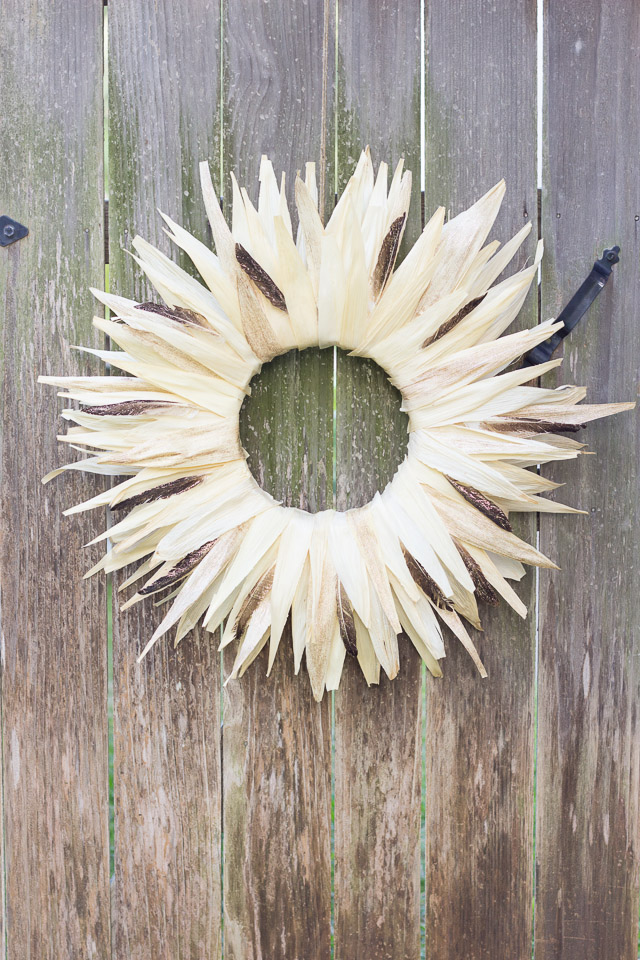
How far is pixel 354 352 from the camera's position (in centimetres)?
81

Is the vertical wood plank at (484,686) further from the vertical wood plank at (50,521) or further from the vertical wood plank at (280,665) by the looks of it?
the vertical wood plank at (50,521)

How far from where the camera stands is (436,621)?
838mm

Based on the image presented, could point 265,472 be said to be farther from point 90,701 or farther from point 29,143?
point 29,143

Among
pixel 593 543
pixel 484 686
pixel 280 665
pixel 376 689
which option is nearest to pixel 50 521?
pixel 280 665

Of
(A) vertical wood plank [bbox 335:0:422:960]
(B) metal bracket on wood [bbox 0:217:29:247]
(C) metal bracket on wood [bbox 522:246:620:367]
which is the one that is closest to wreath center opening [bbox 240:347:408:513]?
(A) vertical wood plank [bbox 335:0:422:960]

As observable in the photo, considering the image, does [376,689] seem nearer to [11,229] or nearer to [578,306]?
[578,306]

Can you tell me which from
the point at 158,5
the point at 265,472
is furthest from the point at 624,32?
the point at 265,472

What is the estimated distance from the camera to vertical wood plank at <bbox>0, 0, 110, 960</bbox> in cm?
87

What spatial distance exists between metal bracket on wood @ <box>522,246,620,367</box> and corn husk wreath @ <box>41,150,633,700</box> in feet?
0.19

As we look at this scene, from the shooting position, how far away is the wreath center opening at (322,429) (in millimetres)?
890

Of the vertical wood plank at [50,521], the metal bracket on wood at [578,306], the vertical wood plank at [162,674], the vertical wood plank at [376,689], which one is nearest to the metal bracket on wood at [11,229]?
the vertical wood plank at [50,521]

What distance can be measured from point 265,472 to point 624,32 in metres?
0.73

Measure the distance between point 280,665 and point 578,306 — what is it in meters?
0.60

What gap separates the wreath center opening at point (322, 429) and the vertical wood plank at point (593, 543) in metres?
0.23
